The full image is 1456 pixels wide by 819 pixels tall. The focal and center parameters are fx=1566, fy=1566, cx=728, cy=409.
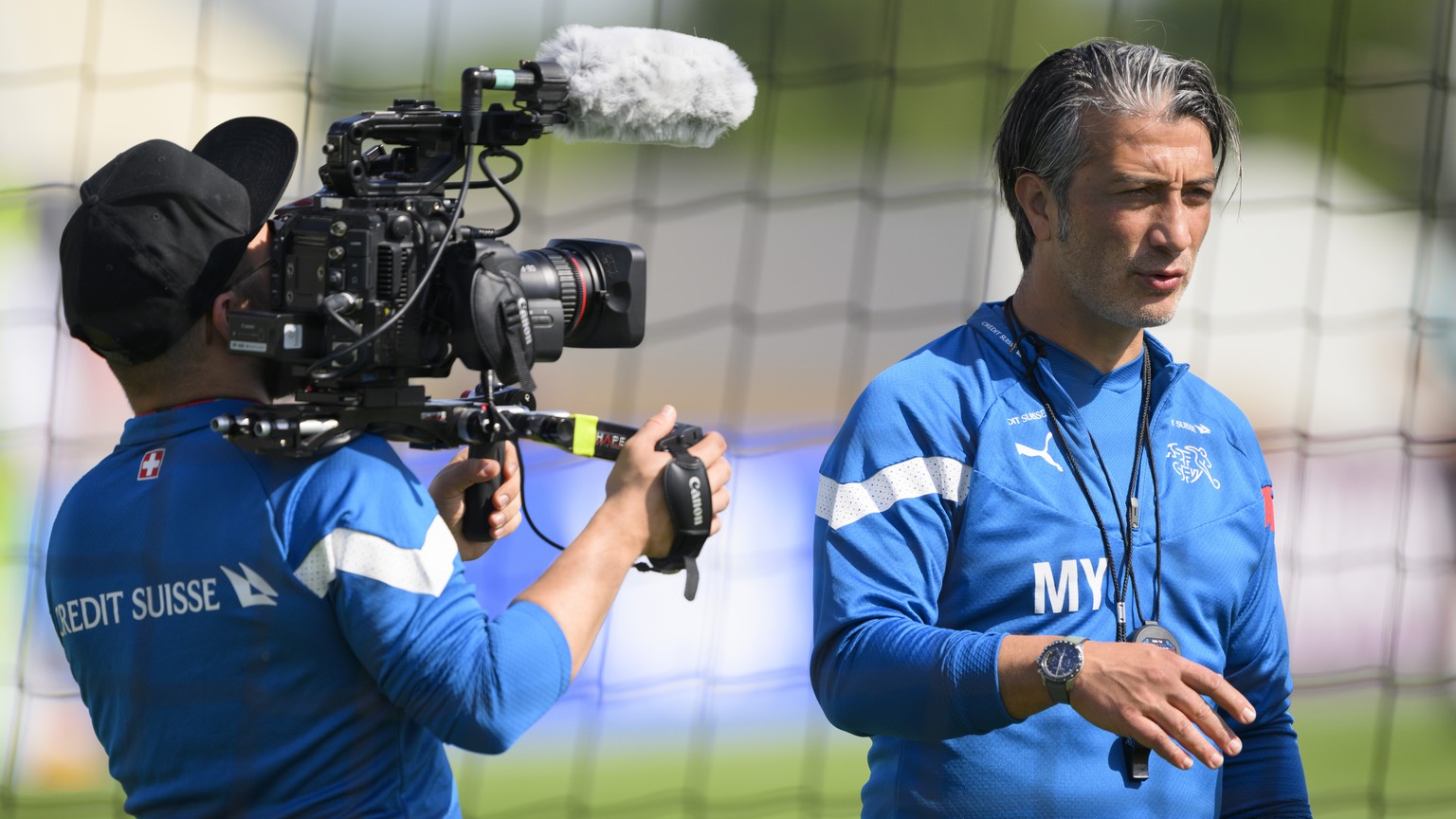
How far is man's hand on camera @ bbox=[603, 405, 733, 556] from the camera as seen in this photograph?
147 cm

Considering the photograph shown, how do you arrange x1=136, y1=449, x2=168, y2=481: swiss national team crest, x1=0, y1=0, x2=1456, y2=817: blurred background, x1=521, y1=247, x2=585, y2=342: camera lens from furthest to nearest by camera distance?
x1=0, y1=0, x2=1456, y2=817: blurred background, x1=521, y1=247, x2=585, y2=342: camera lens, x1=136, y1=449, x2=168, y2=481: swiss national team crest

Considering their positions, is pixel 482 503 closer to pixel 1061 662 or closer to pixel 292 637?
pixel 292 637

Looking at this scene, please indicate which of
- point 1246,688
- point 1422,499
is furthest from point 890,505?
point 1422,499

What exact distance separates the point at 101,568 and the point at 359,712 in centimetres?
29

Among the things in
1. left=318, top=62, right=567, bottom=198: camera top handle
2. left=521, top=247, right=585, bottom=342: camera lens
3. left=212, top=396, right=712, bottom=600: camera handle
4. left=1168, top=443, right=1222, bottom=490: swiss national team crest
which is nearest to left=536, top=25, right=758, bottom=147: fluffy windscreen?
left=318, top=62, right=567, bottom=198: camera top handle

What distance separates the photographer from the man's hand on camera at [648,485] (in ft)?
4.83

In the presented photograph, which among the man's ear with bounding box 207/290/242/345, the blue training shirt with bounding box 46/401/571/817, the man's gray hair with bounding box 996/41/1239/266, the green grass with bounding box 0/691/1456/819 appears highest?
the man's gray hair with bounding box 996/41/1239/266

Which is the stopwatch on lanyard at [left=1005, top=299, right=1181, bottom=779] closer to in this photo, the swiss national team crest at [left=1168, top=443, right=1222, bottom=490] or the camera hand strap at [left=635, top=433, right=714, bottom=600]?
the swiss national team crest at [left=1168, top=443, right=1222, bottom=490]

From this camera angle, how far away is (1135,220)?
1.77 m

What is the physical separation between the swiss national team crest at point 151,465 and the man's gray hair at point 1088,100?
1.03 m

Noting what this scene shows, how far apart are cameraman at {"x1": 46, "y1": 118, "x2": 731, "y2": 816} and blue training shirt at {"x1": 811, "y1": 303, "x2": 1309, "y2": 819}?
238 mm

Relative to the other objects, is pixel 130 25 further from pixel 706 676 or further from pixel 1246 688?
pixel 1246 688

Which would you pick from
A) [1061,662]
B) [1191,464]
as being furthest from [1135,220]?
[1061,662]

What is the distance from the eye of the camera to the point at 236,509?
1404mm
